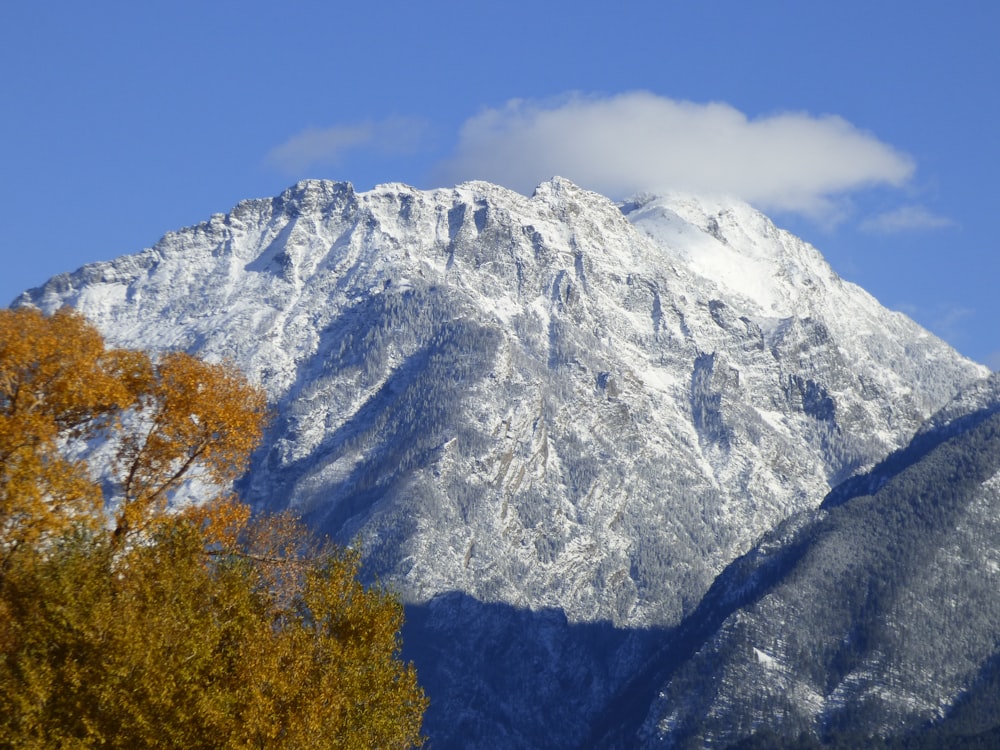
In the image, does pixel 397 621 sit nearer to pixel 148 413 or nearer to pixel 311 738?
pixel 311 738

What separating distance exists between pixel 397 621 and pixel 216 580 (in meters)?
9.37

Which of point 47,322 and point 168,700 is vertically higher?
point 47,322

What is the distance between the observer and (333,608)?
6384cm

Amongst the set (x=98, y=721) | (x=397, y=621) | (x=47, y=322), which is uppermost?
(x=47, y=322)

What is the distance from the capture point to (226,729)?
183 feet

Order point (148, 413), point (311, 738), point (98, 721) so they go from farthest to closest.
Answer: point (148, 413) → point (311, 738) → point (98, 721)

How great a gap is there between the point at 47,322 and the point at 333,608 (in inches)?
685

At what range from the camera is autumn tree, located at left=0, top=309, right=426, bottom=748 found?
5478cm

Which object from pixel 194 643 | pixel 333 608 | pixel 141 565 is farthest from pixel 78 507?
pixel 333 608

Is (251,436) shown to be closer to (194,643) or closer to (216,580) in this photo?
(216,580)

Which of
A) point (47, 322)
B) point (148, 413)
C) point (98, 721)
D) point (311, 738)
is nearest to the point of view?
point (98, 721)

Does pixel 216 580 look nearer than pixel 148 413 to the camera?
Yes

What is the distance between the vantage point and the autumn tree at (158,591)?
54.8 meters

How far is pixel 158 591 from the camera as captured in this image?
190ft
